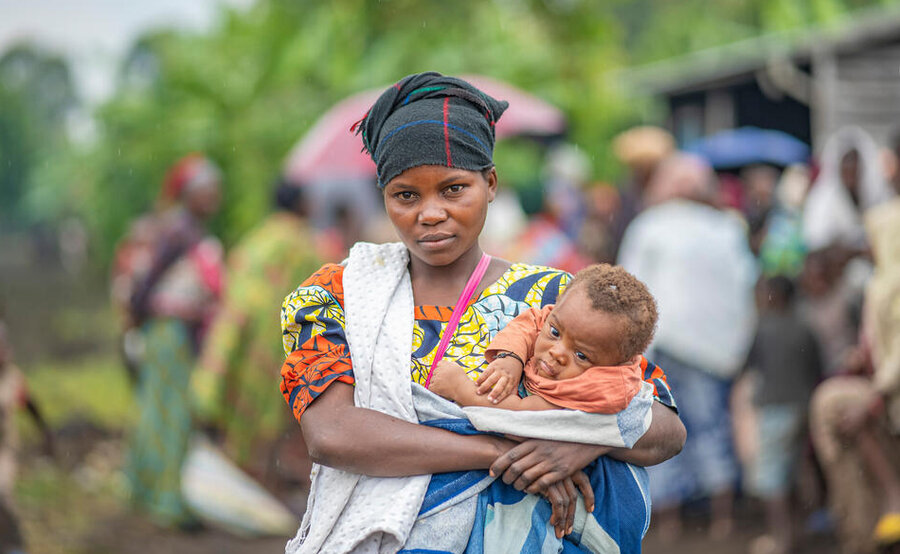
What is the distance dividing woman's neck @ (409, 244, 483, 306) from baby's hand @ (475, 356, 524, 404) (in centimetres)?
21

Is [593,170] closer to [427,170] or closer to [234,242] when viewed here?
[234,242]

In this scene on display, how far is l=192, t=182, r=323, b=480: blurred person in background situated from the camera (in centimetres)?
605

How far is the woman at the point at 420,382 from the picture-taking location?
182 centimetres

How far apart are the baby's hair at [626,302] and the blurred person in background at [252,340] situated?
4.42 meters

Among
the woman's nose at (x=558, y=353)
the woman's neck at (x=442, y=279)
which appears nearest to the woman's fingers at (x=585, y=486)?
the woman's nose at (x=558, y=353)

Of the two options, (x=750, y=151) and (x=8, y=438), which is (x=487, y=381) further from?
(x=750, y=151)

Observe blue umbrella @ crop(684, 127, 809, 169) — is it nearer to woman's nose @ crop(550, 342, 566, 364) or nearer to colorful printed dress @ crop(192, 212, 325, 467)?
colorful printed dress @ crop(192, 212, 325, 467)

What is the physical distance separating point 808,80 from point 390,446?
11343mm

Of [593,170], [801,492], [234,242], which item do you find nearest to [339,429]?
[801,492]

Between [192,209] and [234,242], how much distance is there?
4.20 metres

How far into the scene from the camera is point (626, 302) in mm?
1812

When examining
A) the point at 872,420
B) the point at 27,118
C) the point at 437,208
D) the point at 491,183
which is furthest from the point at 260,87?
the point at 437,208

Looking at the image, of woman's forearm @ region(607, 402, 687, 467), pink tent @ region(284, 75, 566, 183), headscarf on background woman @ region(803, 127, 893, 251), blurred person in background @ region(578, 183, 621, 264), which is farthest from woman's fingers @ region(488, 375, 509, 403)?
pink tent @ region(284, 75, 566, 183)

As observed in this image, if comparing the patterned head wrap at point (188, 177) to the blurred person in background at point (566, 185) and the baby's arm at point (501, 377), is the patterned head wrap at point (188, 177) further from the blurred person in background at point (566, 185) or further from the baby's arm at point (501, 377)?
the baby's arm at point (501, 377)
